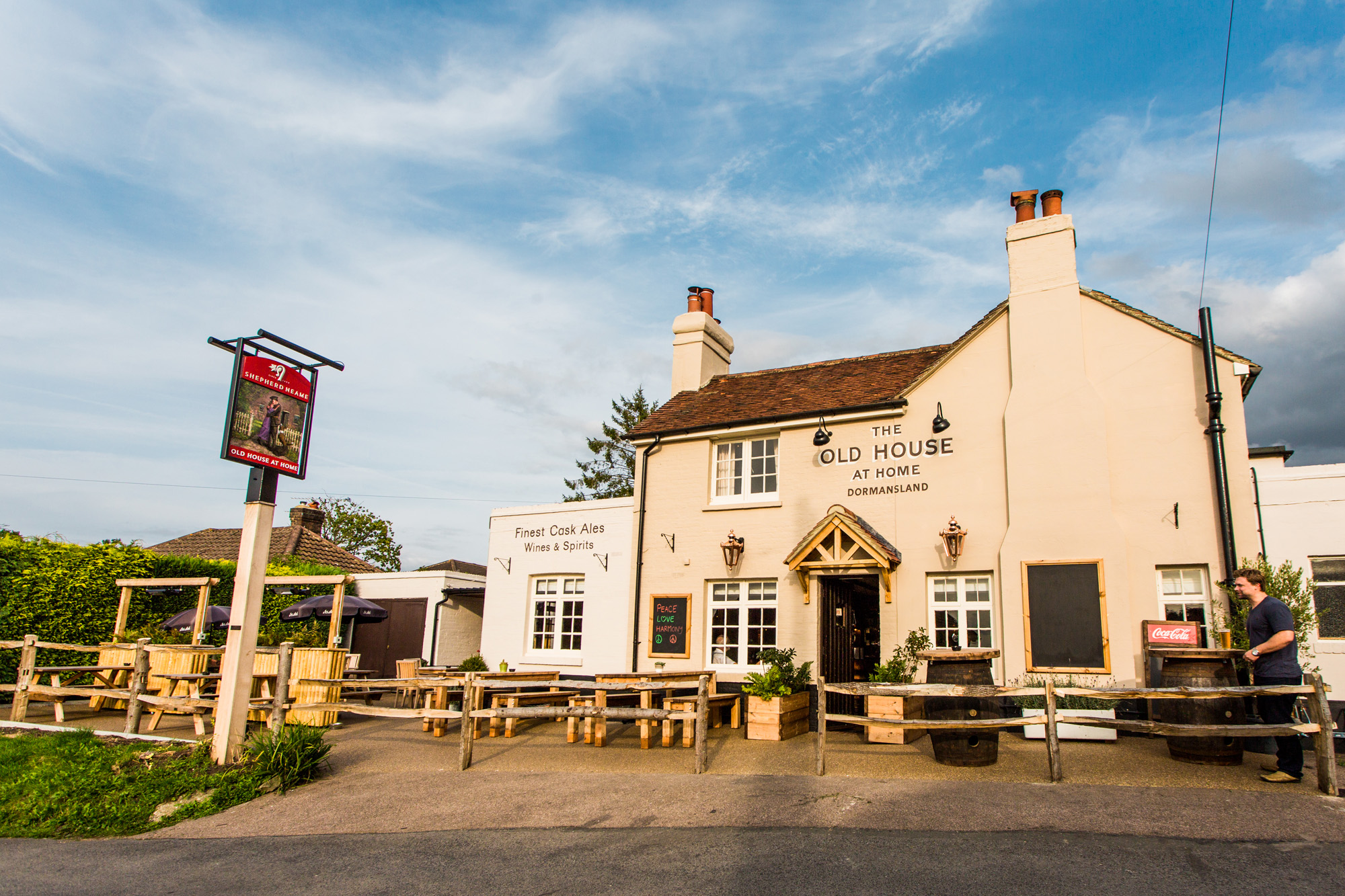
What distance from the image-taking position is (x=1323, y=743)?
680 cm

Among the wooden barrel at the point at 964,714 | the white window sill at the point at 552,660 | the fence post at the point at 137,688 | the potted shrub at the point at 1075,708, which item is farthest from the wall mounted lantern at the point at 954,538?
the fence post at the point at 137,688

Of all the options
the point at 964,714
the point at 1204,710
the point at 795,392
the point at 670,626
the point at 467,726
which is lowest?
the point at 467,726

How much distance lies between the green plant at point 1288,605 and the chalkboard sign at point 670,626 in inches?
308

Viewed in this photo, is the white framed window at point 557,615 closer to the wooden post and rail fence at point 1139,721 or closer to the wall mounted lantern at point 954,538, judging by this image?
the wall mounted lantern at point 954,538

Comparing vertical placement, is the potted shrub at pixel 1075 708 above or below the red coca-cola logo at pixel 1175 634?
below

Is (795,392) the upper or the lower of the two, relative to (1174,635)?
upper

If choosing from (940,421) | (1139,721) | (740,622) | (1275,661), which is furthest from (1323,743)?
(740,622)

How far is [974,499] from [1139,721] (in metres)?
5.14

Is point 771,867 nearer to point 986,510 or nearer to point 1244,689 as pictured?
point 1244,689

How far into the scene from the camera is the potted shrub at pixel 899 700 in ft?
34.8

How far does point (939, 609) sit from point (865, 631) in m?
2.12

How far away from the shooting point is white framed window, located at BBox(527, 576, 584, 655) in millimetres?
16344

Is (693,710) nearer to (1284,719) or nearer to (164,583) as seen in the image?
(1284,719)

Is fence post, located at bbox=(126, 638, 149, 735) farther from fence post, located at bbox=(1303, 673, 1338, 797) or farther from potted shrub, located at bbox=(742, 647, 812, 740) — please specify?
fence post, located at bbox=(1303, 673, 1338, 797)
